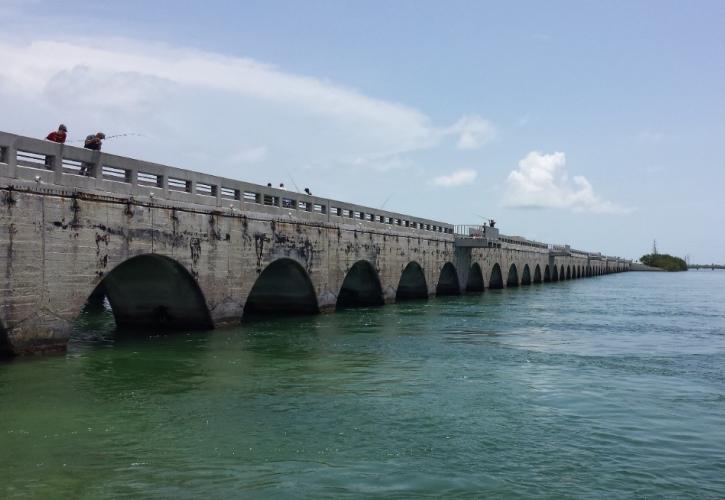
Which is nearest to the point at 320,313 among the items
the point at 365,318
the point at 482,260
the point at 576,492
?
the point at 365,318

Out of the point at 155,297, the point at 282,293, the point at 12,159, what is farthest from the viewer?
the point at 282,293

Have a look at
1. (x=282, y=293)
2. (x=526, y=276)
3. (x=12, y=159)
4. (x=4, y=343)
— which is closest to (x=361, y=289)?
(x=282, y=293)

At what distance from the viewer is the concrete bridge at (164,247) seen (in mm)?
15562

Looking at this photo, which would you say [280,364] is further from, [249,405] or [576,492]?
[576,492]

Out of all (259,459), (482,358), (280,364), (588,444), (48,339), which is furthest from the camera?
(482,358)

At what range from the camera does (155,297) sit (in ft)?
74.7

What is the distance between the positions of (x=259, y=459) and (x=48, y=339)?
30.0 ft

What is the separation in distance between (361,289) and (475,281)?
23.0 metres

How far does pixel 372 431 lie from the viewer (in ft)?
36.5

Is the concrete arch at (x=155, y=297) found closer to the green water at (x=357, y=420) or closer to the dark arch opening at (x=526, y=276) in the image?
the green water at (x=357, y=420)

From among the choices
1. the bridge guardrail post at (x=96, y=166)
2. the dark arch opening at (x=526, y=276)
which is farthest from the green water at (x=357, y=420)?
the dark arch opening at (x=526, y=276)

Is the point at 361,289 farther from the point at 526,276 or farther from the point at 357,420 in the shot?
the point at 526,276

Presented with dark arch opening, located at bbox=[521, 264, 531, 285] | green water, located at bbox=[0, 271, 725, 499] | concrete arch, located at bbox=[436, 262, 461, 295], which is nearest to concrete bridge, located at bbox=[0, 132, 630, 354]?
green water, located at bbox=[0, 271, 725, 499]

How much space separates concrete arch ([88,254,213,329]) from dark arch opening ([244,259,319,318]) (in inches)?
278
